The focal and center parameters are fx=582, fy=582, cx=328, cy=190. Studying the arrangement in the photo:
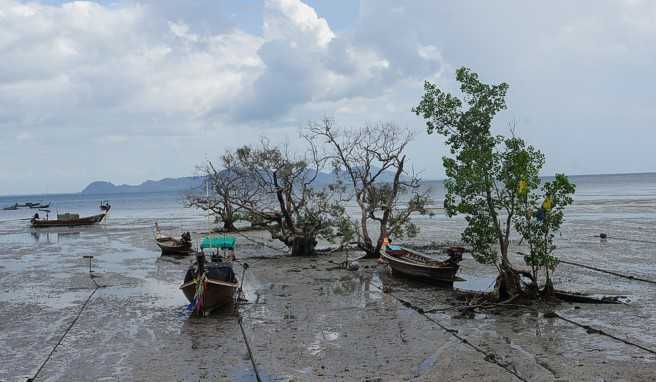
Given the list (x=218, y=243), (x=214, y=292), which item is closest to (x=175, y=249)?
(x=218, y=243)

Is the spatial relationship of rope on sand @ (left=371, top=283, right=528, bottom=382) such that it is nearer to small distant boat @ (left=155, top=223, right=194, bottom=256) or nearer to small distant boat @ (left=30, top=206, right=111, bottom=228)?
small distant boat @ (left=155, top=223, right=194, bottom=256)

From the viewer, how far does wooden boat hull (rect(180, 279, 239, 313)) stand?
51.7 ft

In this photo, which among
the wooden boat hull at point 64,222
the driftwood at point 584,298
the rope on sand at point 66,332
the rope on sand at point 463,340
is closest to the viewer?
the rope on sand at point 463,340

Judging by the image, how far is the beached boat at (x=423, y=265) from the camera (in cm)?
1914

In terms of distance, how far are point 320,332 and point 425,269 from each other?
679cm

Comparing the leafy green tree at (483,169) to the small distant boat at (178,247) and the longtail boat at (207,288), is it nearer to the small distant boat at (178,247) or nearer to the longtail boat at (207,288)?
the longtail boat at (207,288)

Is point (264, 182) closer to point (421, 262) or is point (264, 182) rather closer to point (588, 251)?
point (421, 262)

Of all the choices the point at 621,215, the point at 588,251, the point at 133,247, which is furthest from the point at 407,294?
the point at 621,215

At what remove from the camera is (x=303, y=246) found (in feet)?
95.5

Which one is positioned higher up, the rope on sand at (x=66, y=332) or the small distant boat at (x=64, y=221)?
the small distant boat at (x=64, y=221)

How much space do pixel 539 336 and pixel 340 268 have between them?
12.1 m

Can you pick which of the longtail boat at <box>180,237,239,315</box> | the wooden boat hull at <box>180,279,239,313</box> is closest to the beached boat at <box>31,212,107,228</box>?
the longtail boat at <box>180,237,239,315</box>

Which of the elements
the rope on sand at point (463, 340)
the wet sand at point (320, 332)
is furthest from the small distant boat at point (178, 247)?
the rope on sand at point (463, 340)

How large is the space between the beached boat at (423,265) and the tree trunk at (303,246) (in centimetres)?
659
